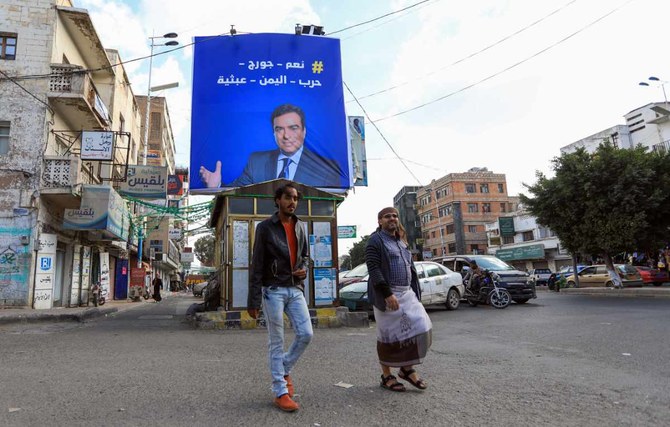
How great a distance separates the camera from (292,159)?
15711mm

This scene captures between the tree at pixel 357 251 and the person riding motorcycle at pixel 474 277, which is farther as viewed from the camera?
the tree at pixel 357 251

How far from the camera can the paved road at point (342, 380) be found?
3.25 meters

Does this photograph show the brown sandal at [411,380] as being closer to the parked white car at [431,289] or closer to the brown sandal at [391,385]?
the brown sandal at [391,385]

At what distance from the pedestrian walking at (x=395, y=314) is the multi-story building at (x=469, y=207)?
54315mm

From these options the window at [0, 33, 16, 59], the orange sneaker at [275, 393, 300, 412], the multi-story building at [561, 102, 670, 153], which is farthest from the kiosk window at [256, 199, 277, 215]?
the multi-story building at [561, 102, 670, 153]

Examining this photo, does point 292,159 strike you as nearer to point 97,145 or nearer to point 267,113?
point 267,113

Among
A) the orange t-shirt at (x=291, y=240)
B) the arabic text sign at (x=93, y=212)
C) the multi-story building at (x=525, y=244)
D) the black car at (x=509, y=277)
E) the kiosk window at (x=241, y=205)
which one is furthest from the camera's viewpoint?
the multi-story building at (x=525, y=244)

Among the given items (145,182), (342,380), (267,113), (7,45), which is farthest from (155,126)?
(342,380)

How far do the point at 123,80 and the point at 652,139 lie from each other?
41.1m

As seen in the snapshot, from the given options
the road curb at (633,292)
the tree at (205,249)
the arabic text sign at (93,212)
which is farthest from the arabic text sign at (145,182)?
the tree at (205,249)

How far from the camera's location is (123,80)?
23359 mm

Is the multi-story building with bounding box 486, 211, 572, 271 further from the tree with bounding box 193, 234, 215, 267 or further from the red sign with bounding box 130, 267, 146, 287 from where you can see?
the tree with bounding box 193, 234, 215, 267

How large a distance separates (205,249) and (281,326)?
79389mm

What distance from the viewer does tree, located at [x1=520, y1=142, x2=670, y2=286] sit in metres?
18.2
